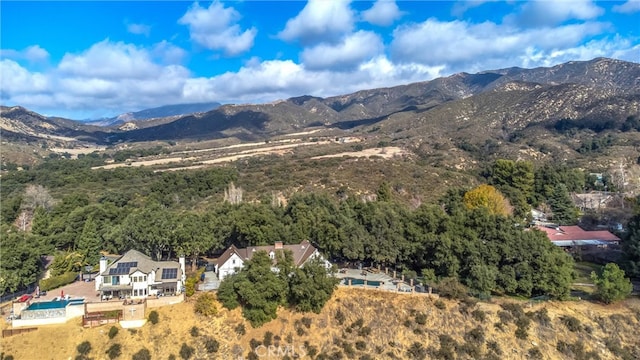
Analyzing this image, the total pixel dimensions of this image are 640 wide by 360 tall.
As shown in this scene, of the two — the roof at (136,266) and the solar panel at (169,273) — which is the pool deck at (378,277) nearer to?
the solar panel at (169,273)

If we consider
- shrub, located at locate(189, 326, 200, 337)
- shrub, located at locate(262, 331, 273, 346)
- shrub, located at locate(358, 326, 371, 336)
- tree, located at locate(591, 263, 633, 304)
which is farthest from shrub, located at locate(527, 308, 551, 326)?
shrub, located at locate(189, 326, 200, 337)

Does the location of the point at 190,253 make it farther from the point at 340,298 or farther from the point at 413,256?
the point at 413,256

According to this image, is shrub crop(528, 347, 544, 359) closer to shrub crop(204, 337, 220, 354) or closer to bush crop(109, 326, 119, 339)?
shrub crop(204, 337, 220, 354)

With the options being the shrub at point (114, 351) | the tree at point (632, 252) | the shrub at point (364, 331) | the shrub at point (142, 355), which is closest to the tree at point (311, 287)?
the shrub at point (364, 331)

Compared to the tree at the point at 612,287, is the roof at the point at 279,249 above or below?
above

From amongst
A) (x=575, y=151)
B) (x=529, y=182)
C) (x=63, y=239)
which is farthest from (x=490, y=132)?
(x=63, y=239)

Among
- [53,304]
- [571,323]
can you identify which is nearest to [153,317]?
[53,304]
